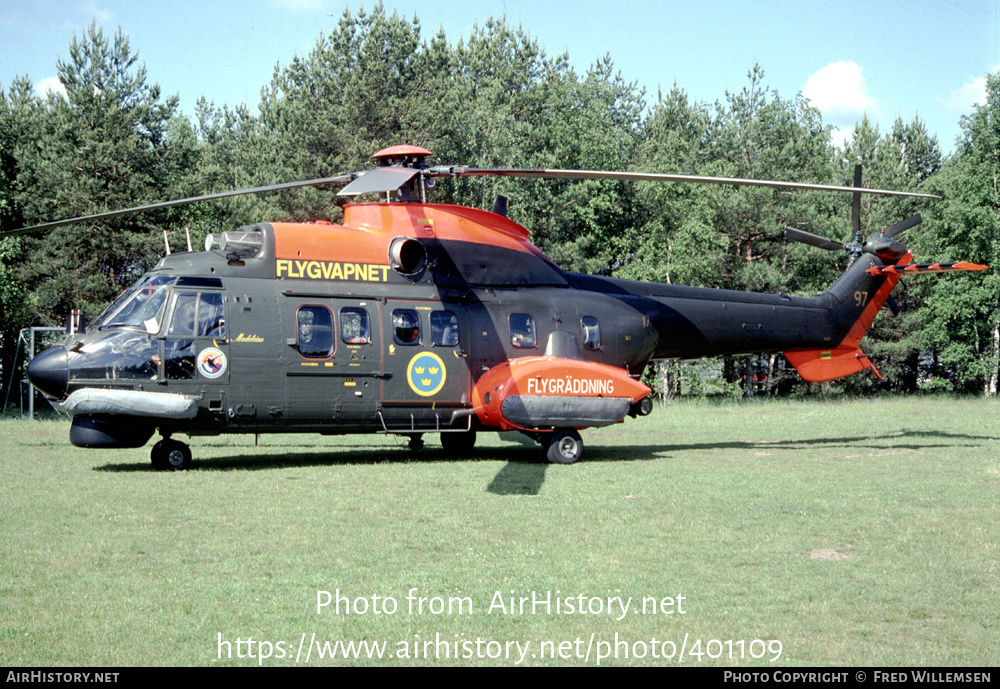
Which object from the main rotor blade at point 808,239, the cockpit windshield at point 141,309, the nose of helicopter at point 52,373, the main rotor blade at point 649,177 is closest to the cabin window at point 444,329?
the main rotor blade at point 649,177

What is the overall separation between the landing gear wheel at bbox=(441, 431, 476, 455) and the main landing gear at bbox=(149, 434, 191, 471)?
4980mm

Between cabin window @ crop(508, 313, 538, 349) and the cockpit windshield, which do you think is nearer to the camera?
the cockpit windshield

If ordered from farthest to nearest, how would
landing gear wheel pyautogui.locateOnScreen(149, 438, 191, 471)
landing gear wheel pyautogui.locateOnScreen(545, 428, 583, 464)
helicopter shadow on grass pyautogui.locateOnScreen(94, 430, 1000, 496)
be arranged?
landing gear wheel pyautogui.locateOnScreen(545, 428, 583, 464)
helicopter shadow on grass pyautogui.locateOnScreen(94, 430, 1000, 496)
landing gear wheel pyautogui.locateOnScreen(149, 438, 191, 471)

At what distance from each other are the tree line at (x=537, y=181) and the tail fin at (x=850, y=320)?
15620mm

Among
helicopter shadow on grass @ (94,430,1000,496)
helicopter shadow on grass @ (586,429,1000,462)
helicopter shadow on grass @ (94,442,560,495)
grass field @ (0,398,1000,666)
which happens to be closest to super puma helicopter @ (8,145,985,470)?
helicopter shadow on grass @ (94,442,560,495)

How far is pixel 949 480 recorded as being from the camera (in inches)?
533

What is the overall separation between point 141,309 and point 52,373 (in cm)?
153

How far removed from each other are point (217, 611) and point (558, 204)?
134ft

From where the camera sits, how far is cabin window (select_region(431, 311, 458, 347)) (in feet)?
49.6

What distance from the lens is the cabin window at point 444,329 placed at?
1511 centimetres

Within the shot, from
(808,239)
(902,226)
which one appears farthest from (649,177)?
(902,226)

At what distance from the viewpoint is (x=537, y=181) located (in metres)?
45.4

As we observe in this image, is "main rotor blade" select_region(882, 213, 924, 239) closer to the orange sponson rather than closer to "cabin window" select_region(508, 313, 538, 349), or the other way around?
the orange sponson

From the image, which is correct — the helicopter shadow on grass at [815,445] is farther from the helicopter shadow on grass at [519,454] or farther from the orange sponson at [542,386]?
the orange sponson at [542,386]
